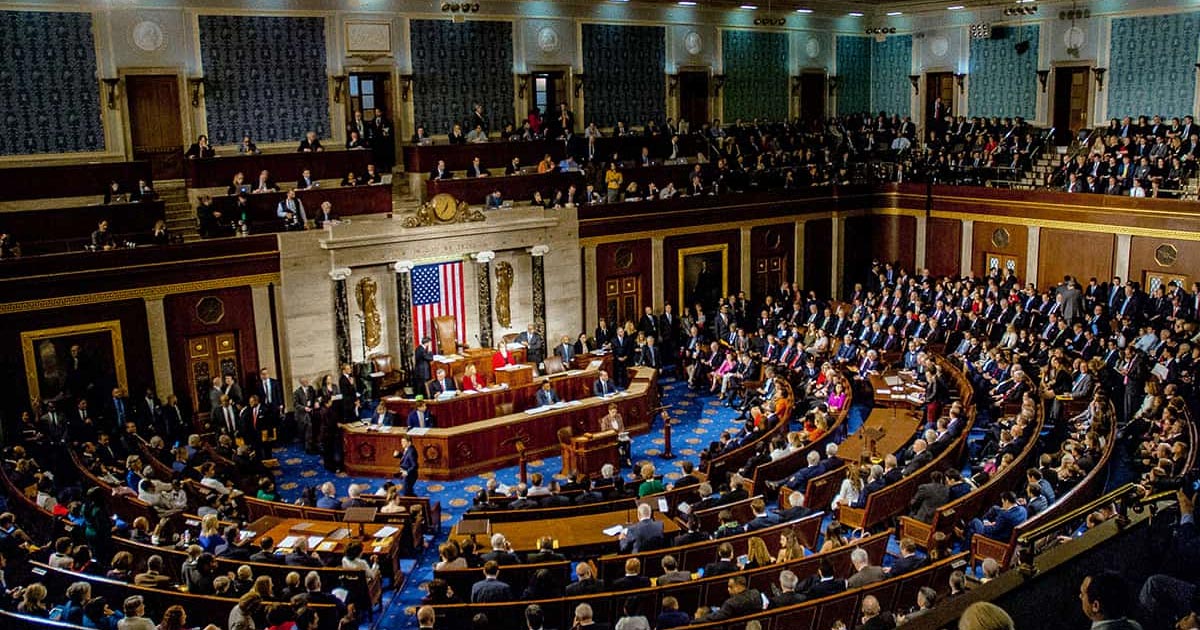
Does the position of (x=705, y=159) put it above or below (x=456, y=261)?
above

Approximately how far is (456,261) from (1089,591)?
57.5ft

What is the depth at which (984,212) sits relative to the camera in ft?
82.6

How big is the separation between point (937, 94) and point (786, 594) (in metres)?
24.9

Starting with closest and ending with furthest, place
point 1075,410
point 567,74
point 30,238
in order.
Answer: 1. point 1075,410
2. point 30,238
3. point 567,74

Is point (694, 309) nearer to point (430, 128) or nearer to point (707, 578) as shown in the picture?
point (430, 128)

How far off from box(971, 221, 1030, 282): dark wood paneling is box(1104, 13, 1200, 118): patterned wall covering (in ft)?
15.7

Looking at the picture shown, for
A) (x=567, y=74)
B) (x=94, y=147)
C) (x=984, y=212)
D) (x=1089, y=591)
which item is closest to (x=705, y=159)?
(x=567, y=74)

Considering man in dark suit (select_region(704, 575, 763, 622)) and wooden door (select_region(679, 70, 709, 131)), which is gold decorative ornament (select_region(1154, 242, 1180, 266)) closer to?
wooden door (select_region(679, 70, 709, 131))

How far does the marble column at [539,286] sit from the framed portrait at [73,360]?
8.34 metres

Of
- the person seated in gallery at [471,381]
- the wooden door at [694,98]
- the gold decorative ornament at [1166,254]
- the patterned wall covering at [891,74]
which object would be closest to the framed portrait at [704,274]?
the wooden door at [694,98]

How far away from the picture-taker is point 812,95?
3120 centimetres

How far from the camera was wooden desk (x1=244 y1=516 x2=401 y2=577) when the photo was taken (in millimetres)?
11773

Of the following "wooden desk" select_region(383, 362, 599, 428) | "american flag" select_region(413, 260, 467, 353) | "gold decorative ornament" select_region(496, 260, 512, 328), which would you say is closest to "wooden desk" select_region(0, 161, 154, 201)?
"american flag" select_region(413, 260, 467, 353)

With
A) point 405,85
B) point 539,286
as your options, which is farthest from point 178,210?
point 539,286
